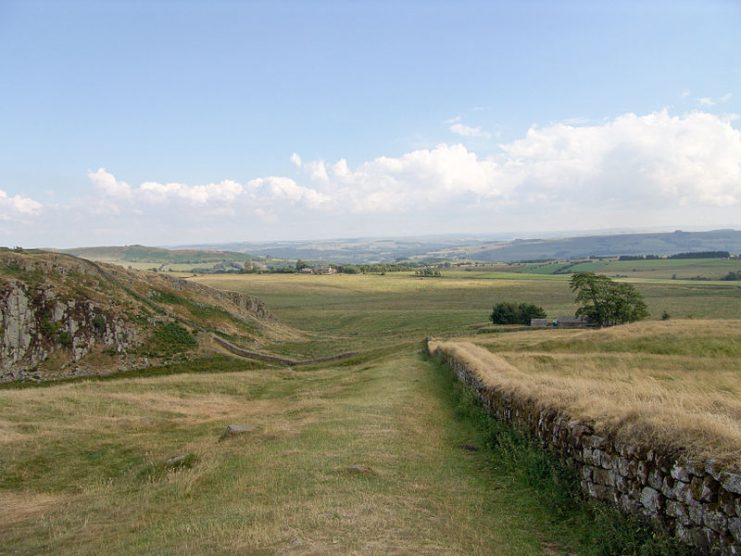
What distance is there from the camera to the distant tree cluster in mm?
82562

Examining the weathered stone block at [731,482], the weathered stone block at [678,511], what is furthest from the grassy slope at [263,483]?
the weathered stone block at [731,482]

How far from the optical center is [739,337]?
35125 millimetres

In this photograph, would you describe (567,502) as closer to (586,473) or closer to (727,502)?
(586,473)

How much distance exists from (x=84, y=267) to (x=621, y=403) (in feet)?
231

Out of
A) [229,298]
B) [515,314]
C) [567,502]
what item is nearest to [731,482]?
[567,502]

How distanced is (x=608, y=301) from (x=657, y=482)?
232ft

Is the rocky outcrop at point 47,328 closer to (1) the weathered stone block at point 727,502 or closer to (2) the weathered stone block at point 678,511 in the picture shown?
(2) the weathered stone block at point 678,511

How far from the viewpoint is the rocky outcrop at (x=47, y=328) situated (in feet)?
165

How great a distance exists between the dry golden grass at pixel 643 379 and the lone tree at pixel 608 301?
96.3 feet

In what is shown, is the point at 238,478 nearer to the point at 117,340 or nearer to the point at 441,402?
the point at 441,402

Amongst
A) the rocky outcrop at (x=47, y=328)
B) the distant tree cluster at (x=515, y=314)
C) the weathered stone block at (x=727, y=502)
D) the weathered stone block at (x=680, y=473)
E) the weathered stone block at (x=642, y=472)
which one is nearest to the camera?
the weathered stone block at (x=727, y=502)

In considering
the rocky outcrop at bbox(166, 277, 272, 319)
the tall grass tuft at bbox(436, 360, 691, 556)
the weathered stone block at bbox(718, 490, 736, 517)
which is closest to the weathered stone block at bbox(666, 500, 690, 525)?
the tall grass tuft at bbox(436, 360, 691, 556)

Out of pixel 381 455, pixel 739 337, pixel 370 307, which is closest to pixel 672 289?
pixel 370 307

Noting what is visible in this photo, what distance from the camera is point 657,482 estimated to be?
340 inches
